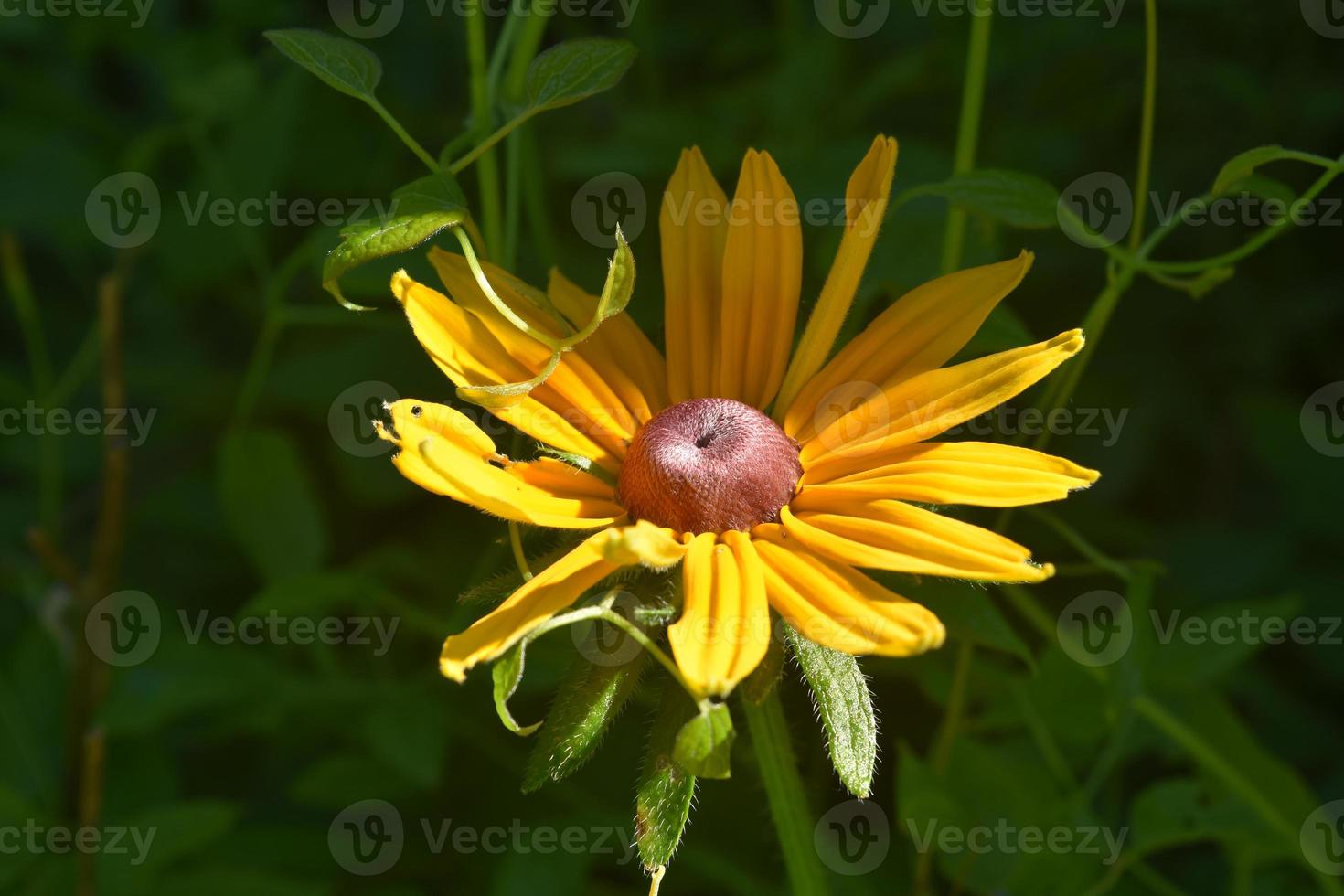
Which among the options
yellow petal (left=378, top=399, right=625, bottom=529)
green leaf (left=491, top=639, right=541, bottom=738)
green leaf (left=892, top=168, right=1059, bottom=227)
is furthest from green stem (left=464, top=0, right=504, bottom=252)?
green leaf (left=491, top=639, right=541, bottom=738)

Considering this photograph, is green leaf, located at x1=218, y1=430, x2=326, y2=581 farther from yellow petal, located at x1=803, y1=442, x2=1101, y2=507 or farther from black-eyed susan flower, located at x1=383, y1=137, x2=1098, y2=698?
yellow petal, located at x1=803, y1=442, x2=1101, y2=507

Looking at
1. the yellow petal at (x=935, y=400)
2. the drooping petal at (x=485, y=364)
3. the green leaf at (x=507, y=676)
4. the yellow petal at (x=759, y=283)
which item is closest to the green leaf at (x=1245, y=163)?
the yellow petal at (x=935, y=400)

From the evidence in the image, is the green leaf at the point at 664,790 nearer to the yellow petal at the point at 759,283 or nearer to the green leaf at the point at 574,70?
the yellow petal at the point at 759,283

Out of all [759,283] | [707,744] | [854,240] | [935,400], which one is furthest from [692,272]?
[707,744]

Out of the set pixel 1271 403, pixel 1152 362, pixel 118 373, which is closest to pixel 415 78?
pixel 118 373

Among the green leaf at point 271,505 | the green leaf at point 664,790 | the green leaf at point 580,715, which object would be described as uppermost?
the green leaf at point 580,715

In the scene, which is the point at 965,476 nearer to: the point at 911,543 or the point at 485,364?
the point at 911,543
